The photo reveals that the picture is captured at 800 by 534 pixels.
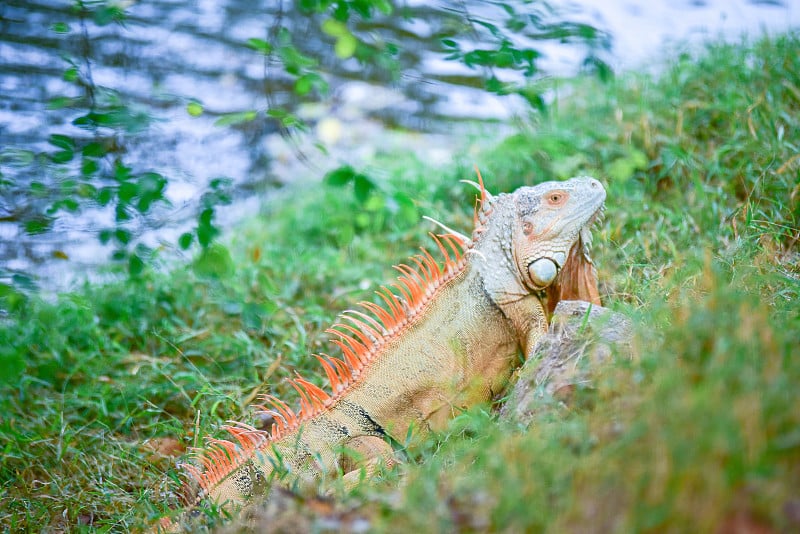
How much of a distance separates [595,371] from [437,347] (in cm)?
106

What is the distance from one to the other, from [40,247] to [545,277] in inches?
130

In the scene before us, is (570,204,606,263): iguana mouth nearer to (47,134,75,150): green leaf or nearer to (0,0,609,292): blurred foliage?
(0,0,609,292): blurred foliage

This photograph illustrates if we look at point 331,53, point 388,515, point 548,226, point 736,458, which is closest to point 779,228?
point 548,226

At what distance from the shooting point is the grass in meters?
1.70

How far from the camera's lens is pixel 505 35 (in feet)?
12.7

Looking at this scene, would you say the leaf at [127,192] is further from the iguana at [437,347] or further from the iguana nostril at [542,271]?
the iguana nostril at [542,271]

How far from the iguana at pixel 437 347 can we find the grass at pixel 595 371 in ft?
0.88

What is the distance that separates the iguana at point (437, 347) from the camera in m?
3.21

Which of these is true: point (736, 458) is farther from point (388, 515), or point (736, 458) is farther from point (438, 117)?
point (438, 117)

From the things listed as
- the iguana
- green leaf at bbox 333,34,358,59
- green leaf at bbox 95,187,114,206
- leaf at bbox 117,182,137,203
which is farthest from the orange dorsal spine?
green leaf at bbox 95,187,114,206

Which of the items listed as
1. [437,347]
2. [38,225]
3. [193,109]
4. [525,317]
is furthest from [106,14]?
[525,317]

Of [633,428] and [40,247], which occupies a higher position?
[633,428]

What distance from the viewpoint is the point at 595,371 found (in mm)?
2490

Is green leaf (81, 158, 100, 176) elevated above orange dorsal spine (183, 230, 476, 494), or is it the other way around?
green leaf (81, 158, 100, 176)
